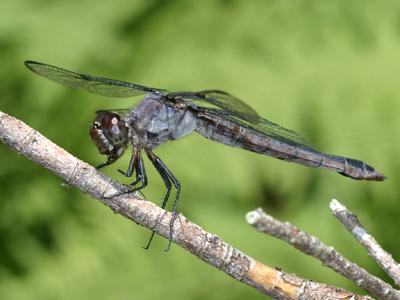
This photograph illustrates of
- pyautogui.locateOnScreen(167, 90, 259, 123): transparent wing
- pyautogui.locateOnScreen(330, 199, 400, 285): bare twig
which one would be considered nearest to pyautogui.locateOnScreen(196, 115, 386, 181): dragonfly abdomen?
pyautogui.locateOnScreen(167, 90, 259, 123): transparent wing

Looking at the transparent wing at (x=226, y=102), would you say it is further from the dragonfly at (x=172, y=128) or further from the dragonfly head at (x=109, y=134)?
the dragonfly head at (x=109, y=134)

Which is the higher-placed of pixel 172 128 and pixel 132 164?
pixel 172 128

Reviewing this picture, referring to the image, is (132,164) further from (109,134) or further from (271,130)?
(271,130)

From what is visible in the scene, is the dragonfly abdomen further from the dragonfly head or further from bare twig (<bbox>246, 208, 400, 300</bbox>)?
bare twig (<bbox>246, 208, 400, 300</bbox>)

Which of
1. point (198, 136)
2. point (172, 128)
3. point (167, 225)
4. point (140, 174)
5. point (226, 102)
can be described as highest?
point (198, 136)

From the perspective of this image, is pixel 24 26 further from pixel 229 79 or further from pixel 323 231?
pixel 323 231

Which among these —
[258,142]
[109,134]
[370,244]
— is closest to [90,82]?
[109,134]

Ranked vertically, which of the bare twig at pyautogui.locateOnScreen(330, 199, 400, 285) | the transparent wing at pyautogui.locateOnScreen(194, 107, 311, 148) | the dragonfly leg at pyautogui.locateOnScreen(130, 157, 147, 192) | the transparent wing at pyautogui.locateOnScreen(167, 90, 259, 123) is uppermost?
the transparent wing at pyautogui.locateOnScreen(194, 107, 311, 148)

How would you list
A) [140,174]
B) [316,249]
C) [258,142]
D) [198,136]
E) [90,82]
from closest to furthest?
1. [316,249]
2. [140,174]
3. [90,82]
4. [258,142]
5. [198,136]
